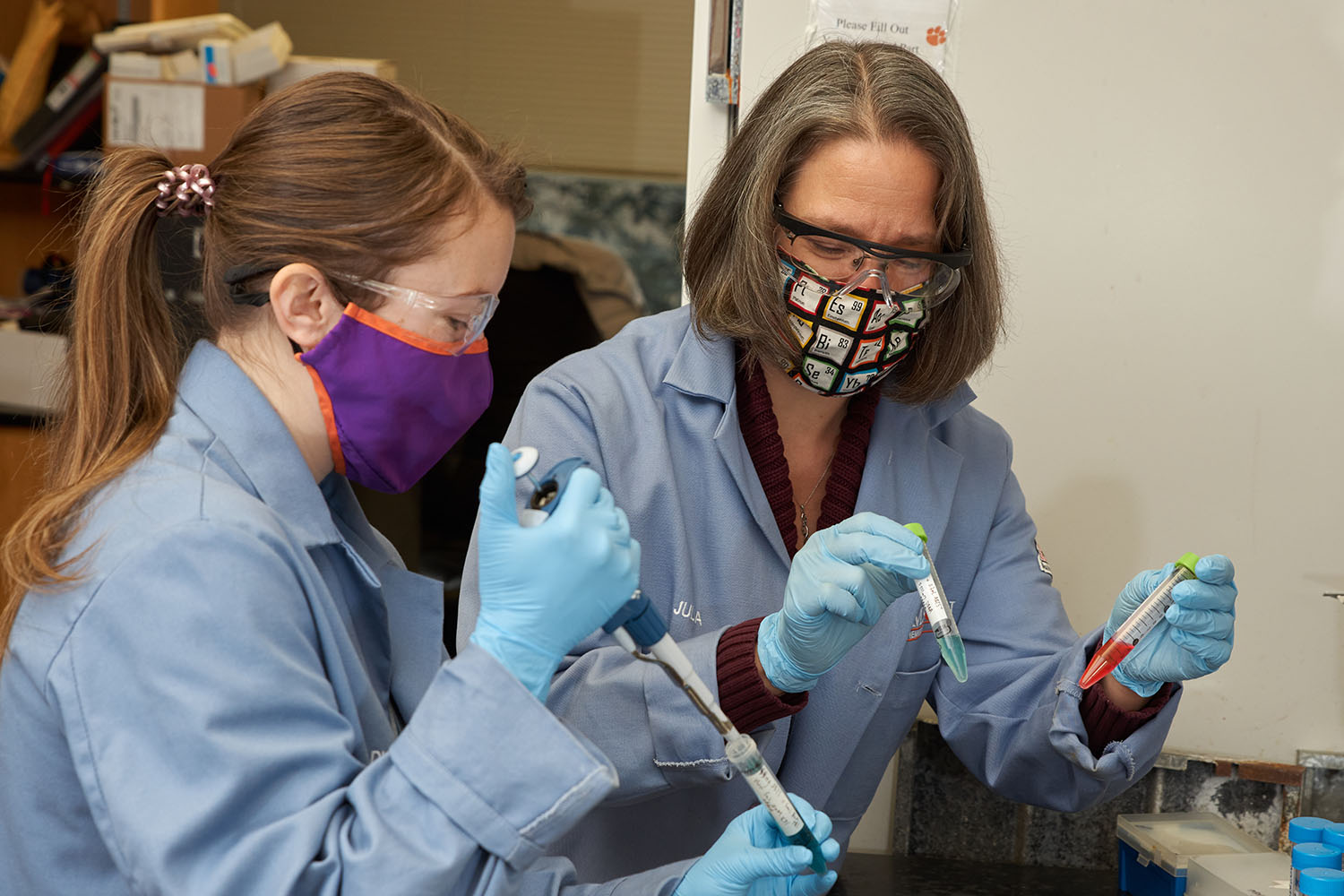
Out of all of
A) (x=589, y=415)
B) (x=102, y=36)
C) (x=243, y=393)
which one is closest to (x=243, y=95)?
(x=102, y=36)

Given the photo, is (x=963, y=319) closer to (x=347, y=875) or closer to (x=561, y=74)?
(x=347, y=875)

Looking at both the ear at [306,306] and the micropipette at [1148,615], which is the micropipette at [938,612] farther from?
the ear at [306,306]

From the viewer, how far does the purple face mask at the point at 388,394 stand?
105 centimetres

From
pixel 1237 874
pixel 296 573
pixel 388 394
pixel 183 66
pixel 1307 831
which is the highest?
pixel 183 66

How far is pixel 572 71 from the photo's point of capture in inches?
151

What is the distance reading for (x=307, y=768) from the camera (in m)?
0.82

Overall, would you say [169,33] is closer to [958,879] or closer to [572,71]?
[572,71]

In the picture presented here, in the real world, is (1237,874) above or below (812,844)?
below

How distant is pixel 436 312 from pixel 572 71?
2.99 m

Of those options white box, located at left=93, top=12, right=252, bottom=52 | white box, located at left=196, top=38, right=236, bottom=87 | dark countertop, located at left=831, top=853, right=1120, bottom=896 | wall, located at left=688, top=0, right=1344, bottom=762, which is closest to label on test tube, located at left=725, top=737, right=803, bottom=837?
dark countertop, located at left=831, top=853, right=1120, bottom=896

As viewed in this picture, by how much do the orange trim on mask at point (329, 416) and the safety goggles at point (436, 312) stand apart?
83 millimetres

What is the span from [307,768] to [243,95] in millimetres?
2910

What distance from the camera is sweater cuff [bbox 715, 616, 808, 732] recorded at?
49.4 inches

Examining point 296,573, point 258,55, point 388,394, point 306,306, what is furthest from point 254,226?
point 258,55
